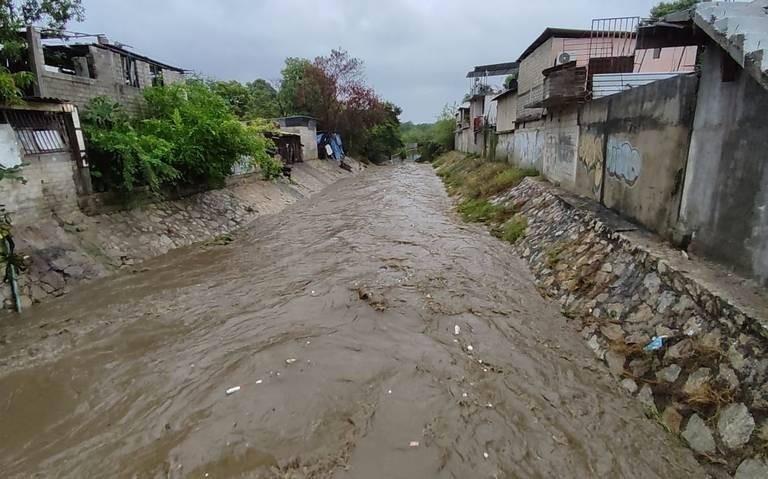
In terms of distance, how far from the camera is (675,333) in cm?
484

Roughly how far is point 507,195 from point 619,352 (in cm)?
1046

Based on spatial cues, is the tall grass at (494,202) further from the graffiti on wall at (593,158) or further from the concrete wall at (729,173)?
the concrete wall at (729,173)

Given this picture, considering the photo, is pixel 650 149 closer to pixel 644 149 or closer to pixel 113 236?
pixel 644 149

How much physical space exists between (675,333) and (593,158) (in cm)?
652

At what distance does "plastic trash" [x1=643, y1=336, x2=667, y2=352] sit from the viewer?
16.1 feet

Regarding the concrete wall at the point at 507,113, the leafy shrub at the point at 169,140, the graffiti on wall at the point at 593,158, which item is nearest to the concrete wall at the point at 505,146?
the concrete wall at the point at 507,113

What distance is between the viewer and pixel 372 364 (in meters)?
5.35

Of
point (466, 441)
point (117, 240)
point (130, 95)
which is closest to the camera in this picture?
point (466, 441)

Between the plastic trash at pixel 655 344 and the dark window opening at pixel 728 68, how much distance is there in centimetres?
333

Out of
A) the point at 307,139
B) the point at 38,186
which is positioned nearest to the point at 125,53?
the point at 38,186

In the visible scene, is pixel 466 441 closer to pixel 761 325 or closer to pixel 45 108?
pixel 761 325

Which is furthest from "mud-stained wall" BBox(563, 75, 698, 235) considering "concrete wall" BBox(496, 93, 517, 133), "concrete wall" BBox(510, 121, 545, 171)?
"concrete wall" BBox(496, 93, 517, 133)

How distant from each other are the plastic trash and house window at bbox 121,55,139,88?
14880 mm

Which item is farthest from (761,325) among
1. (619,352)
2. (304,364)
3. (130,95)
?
(130,95)
